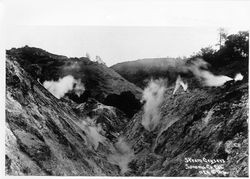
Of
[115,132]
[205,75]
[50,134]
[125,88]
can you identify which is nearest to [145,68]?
[125,88]

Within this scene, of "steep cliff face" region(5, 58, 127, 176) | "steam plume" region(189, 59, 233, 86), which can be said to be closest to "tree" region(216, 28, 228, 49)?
"steam plume" region(189, 59, 233, 86)

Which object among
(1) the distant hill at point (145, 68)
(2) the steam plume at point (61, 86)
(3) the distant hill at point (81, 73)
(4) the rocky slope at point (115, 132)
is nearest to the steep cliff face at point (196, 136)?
(4) the rocky slope at point (115, 132)

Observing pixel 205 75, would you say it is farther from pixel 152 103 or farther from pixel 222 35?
pixel 152 103

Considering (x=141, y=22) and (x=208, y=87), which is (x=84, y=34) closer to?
(x=141, y=22)

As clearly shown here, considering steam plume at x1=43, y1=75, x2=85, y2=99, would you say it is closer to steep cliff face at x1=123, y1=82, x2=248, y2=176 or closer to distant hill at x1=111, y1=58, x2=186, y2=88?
distant hill at x1=111, y1=58, x2=186, y2=88

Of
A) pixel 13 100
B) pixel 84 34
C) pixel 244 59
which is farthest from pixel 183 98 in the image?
pixel 13 100

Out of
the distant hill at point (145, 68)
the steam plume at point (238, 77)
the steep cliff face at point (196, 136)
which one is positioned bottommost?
the steep cliff face at point (196, 136)

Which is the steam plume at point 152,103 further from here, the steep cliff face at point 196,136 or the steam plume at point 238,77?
the steam plume at point 238,77
